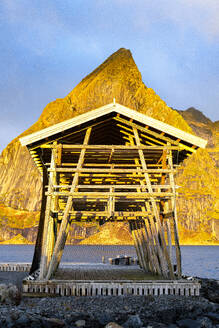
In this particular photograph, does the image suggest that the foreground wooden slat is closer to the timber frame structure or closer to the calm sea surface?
the timber frame structure

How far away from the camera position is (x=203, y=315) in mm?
11867

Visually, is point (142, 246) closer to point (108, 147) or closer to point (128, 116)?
point (108, 147)

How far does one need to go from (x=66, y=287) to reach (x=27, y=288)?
1427 mm

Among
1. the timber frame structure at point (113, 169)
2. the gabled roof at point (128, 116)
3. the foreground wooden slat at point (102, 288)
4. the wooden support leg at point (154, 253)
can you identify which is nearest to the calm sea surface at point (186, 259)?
the wooden support leg at point (154, 253)

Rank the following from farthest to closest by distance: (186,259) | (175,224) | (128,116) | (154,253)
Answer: (186,259) → (154,253) → (128,116) → (175,224)

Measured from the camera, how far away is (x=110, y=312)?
1206cm

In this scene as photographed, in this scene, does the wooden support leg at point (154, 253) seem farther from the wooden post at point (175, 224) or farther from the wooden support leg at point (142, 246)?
the wooden post at point (175, 224)

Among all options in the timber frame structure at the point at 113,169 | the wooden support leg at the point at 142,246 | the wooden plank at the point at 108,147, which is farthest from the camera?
the wooden support leg at the point at 142,246

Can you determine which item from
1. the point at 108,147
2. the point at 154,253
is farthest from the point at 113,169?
the point at 154,253

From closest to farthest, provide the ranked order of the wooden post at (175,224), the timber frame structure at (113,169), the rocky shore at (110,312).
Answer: the rocky shore at (110,312) → the wooden post at (175,224) → the timber frame structure at (113,169)

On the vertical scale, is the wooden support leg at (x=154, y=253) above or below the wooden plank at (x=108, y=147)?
below

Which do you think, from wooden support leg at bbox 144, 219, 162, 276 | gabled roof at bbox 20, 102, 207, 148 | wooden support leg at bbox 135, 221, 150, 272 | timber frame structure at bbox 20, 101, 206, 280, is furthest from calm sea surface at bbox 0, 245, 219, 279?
gabled roof at bbox 20, 102, 207, 148

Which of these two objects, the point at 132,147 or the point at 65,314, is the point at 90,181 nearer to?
the point at 132,147

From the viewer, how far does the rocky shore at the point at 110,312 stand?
34.0 ft
